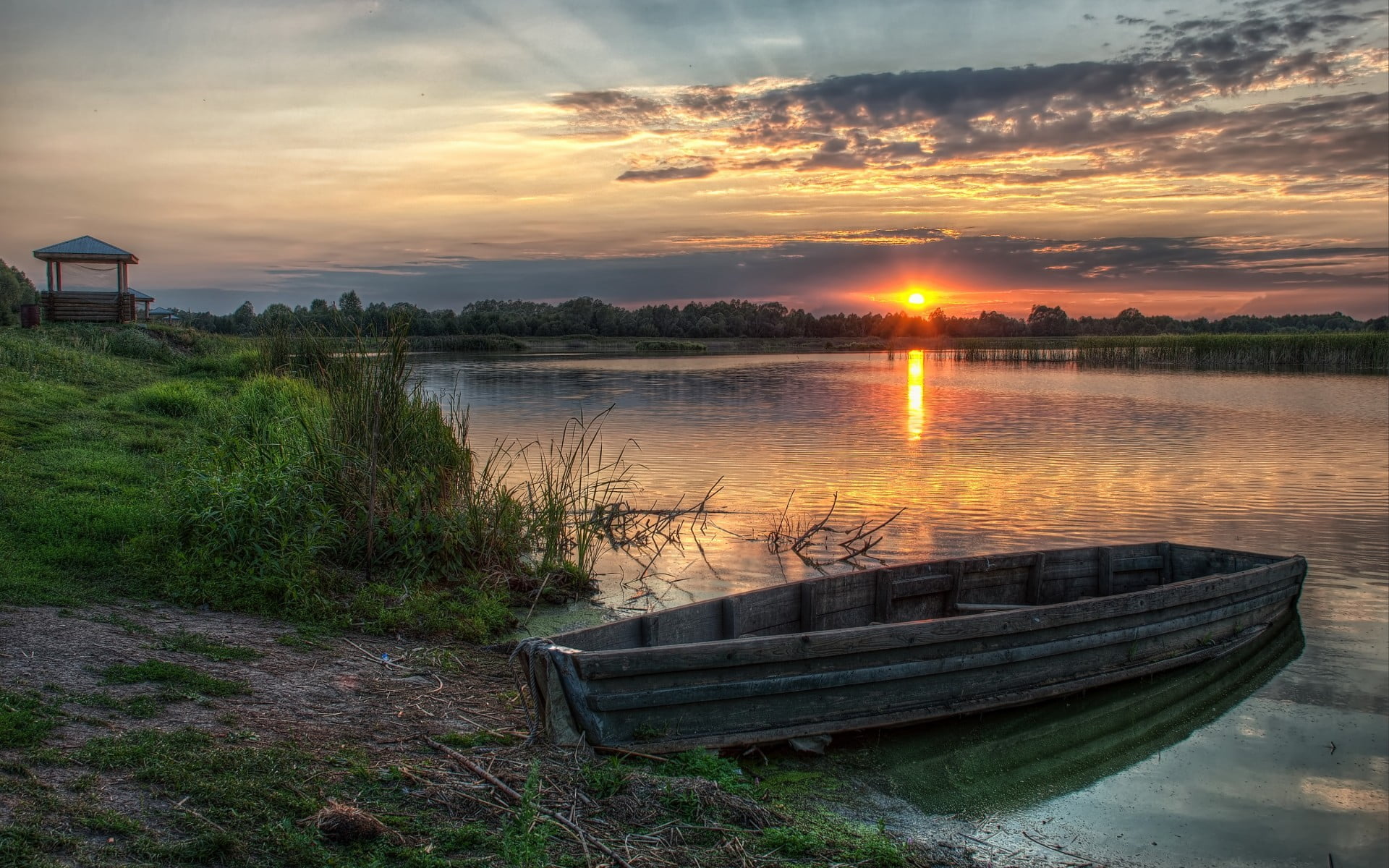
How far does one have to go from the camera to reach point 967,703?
21.2ft

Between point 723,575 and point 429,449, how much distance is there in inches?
138

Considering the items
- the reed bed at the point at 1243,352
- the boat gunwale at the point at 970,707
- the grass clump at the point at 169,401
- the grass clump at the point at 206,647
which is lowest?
the boat gunwale at the point at 970,707

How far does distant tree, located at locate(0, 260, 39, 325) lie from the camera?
3198cm

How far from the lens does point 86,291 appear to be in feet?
104

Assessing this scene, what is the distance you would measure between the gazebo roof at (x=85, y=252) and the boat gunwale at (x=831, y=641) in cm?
3286

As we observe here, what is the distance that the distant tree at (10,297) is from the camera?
3198cm

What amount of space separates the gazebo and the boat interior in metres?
32.0

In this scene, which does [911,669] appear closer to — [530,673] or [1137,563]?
[530,673]

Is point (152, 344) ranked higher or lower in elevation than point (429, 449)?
higher

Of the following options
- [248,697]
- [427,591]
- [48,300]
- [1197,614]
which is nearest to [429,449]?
[427,591]

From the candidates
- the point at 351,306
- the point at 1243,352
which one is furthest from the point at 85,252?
the point at 1243,352

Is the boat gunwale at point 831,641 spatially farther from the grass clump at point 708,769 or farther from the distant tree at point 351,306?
the distant tree at point 351,306

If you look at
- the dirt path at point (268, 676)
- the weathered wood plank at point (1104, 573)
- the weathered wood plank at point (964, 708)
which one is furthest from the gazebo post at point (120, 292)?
the weathered wood plank at point (964, 708)

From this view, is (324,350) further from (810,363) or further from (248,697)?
(810,363)
